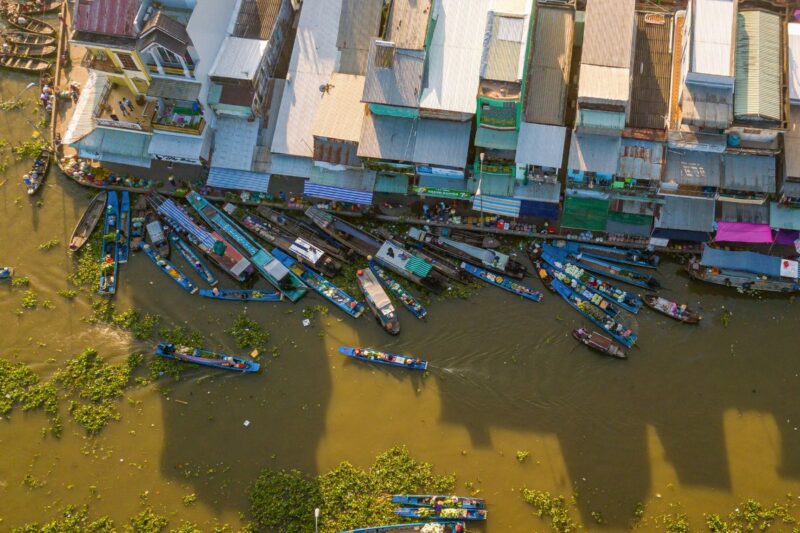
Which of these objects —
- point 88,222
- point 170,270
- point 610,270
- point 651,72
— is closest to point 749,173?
point 651,72

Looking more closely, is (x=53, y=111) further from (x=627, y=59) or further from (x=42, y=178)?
(x=627, y=59)

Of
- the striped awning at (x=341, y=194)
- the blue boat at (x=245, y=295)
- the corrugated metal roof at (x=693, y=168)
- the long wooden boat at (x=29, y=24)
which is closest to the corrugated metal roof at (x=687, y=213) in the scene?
the corrugated metal roof at (x=693, y=168)

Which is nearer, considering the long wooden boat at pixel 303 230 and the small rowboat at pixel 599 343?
the small rowboat at pixel 599 343

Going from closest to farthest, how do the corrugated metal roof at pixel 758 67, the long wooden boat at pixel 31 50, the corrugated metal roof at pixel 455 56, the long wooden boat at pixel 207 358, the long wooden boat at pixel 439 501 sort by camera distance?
1. the long wooden boat at pixel 439 501
2. the corrugated metal roof at pixel 758 67
3. the corrugated metal roof at pixel 455 56
4. the long wooden boat at pixel 207 358
5. the long wooden boat at pixel 31 50

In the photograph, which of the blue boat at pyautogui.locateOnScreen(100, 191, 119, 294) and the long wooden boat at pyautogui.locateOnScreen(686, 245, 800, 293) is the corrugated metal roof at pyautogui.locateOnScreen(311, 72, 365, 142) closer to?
the blue boat at pyautogui.locateOnScreen(100, 191, 119, 294)

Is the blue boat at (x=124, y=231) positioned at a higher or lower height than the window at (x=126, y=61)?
lower

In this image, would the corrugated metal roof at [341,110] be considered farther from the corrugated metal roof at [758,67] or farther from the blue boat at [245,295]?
the corrugated metal roof at [758,67]

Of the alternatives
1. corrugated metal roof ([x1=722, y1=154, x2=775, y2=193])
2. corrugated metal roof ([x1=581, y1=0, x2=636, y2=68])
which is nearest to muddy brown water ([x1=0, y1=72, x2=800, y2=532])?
corrugated metal roof ([x1=722, y1=154, x2=775, y2=193])

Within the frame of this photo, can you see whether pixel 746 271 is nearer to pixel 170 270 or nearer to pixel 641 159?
pixel 641 159
